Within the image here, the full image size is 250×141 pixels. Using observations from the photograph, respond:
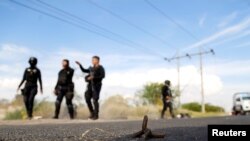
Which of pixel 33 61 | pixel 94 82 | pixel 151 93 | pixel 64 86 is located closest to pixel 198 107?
pixel 151 93

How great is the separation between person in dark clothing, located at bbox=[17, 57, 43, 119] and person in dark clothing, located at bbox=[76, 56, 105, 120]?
134 cm

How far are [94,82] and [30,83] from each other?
6.17ft

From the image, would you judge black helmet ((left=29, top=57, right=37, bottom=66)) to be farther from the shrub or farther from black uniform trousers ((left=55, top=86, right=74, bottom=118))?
the shrub

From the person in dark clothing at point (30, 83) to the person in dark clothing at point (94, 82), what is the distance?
1.34 metres

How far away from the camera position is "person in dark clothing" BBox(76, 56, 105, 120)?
1309 cm

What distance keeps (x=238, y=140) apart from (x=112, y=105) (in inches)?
1053

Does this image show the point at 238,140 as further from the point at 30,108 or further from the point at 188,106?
the point at 188,106

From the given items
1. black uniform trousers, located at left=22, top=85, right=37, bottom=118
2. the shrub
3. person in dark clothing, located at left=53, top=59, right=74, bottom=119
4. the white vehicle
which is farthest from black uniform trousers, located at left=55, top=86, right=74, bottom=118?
the shrub

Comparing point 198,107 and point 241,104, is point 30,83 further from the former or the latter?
point 198,107

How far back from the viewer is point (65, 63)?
13.6 metres

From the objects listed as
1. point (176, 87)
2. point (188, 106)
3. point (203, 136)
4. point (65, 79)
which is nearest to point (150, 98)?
point (176, 87)

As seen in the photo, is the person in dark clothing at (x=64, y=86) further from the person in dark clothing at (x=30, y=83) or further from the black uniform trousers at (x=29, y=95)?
the black uniform trousers at (x=29, y=95)

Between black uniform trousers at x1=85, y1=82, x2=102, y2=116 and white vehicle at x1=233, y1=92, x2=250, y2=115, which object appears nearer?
black uniform trousers at x1=85, y1=82, x2=102, y2=116

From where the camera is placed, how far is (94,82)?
43.2 feet
